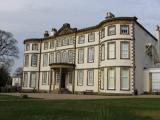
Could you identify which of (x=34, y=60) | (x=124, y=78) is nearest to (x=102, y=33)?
(x=124, y=78)

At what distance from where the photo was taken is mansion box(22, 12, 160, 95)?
121ft

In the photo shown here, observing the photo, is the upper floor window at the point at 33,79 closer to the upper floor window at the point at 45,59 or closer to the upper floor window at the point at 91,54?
the upper floor window at the point at 45,59

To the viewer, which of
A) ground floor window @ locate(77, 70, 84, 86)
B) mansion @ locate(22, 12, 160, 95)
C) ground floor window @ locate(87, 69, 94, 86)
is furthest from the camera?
ground floor window @ locate(77, 70, 84, 86)

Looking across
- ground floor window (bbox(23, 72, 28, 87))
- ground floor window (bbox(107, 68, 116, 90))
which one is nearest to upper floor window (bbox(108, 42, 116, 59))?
ground floor window (bbox(107, 68, 116, 90))

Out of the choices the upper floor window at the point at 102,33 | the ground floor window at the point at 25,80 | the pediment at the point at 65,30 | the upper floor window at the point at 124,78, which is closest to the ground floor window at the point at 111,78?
the upper floor window at the point at 124,78

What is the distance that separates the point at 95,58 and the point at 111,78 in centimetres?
586

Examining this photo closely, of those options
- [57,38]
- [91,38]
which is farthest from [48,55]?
[91,38]

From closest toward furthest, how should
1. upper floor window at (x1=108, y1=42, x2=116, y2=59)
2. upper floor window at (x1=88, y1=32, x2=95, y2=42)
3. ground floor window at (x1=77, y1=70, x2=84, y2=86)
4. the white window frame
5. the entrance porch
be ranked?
upper floor window at (x1=108, y1=42, x2=116, y2=59)
the white window frame
upper floor window at (x1=88, y1=32, x2=95, y2=42)
ground floor window at (x1=77, y1=70, x2=84, y2=86)
the entrance porch

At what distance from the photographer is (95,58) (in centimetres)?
4231

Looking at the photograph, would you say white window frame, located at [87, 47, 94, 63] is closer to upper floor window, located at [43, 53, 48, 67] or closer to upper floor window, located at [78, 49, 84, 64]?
upper floor window, located at [78, 49, 84, 64]

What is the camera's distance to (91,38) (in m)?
43.5

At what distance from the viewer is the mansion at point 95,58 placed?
3691 centimetres

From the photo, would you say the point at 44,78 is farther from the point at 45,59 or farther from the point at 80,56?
the point at 80,56

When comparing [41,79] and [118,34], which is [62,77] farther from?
[118,34]
